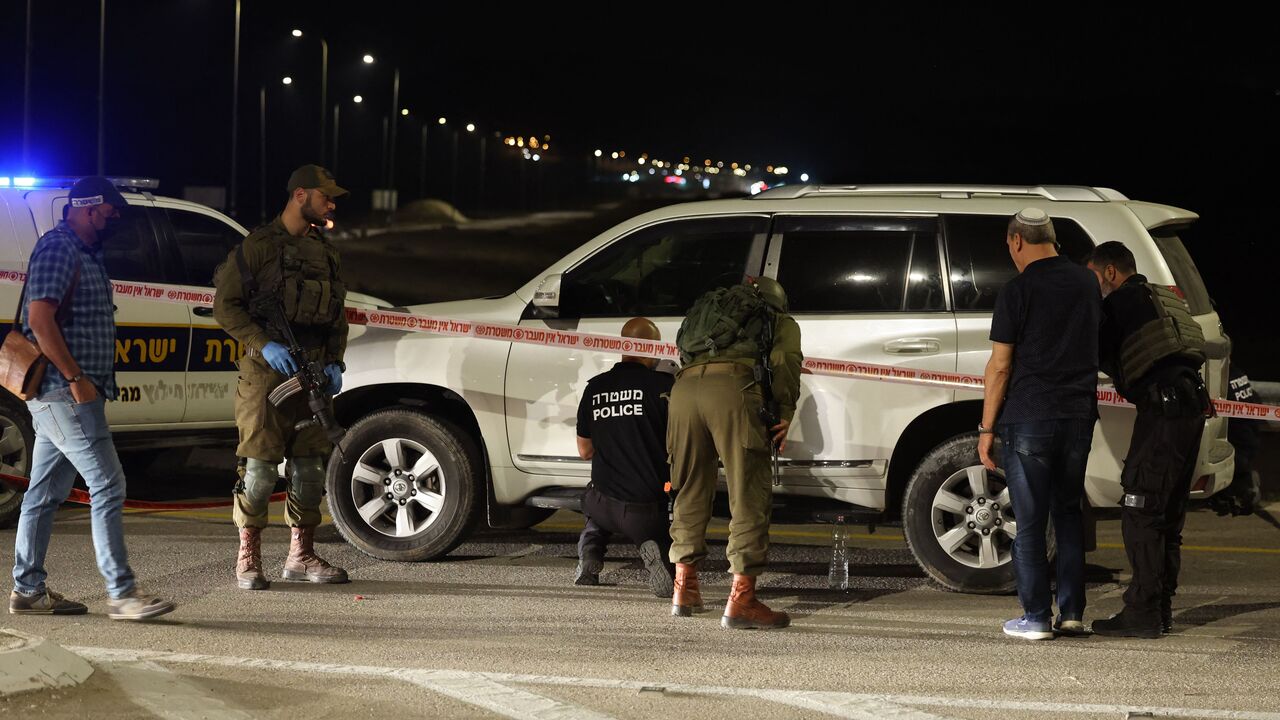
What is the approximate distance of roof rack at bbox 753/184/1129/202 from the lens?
798cm

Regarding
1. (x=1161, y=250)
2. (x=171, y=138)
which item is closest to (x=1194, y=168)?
(x=171, y=138)

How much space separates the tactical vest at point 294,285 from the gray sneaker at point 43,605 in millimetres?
1578

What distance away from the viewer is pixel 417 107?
155875 millimetres

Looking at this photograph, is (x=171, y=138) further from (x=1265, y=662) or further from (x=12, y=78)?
(x=1265, y=662)

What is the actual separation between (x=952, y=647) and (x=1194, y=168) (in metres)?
78.3

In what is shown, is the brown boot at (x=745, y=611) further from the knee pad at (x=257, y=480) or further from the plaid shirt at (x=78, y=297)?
the plaid shirt at (x=78, y=297)

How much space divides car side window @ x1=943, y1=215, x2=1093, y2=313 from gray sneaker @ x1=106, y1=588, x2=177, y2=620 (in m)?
3.92

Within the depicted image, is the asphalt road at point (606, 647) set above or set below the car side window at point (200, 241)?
below

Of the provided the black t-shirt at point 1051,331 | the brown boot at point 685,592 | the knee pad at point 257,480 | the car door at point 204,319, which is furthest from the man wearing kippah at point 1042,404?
the car door at point 204,319

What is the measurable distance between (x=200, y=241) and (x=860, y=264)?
4.89m

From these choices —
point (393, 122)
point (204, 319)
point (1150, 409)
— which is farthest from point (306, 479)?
point (393, 122)

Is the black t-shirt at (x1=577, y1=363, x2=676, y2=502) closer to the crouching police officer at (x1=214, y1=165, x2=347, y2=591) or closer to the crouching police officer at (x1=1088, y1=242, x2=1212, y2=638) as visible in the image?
the crouching police officer at (x1=214, y1=165, x2=347, y2=591)

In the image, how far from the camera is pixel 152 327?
396 inches

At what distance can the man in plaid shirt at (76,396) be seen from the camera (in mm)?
6613
